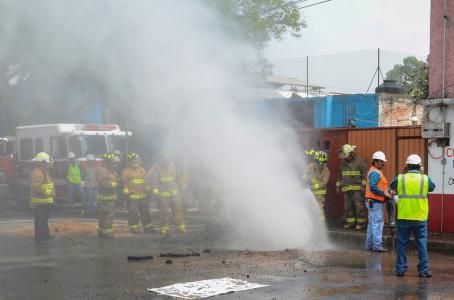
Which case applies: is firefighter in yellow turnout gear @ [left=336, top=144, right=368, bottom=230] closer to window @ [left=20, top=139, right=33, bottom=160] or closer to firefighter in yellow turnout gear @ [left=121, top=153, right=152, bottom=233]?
firefighter in yellow turnout gear @ [left=121, top=153, right=152, bottom=233]

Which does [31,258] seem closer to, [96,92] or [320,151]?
[96,92]

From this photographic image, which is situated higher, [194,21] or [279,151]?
[194,21]

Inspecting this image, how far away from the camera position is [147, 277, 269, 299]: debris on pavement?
6.36 metres

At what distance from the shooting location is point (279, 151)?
11.0 m

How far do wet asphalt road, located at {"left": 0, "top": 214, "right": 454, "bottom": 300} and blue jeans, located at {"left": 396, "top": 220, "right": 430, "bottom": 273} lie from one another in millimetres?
168

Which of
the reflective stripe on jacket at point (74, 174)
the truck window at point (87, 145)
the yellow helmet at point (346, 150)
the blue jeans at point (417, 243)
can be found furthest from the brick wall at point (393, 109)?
the blue jeans at point (417, 243)

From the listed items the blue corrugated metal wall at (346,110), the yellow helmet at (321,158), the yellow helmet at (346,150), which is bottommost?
the yellow helmet at (321,158)

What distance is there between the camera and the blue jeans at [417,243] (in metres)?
7.42

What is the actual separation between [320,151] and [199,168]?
2.96 meters

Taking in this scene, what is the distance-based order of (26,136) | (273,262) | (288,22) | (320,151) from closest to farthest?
(273,262)
(320,151)
(288,22)
(26,136)

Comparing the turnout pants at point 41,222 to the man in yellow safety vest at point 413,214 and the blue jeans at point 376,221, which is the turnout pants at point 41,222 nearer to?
the blue jeans at point 376,221

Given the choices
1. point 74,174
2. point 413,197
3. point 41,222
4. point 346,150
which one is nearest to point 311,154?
point 346,150

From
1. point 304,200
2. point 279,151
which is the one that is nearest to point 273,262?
point 304,200

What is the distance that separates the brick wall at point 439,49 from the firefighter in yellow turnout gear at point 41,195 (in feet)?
25.3
